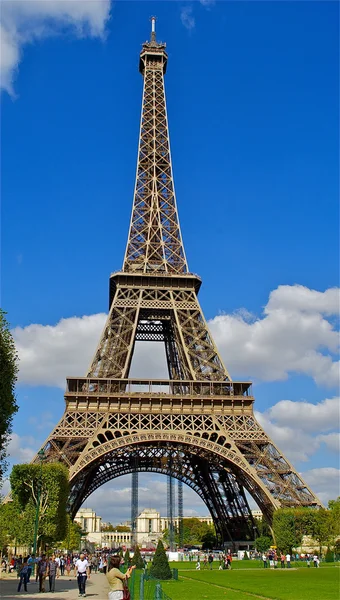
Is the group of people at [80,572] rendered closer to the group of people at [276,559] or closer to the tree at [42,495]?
the tree at [42,495]

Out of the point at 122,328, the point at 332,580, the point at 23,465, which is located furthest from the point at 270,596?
the point at 122,328

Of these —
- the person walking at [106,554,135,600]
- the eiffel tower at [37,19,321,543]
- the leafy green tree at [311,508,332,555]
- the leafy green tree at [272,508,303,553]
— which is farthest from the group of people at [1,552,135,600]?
the leafy green tree at [311,508,332,555]

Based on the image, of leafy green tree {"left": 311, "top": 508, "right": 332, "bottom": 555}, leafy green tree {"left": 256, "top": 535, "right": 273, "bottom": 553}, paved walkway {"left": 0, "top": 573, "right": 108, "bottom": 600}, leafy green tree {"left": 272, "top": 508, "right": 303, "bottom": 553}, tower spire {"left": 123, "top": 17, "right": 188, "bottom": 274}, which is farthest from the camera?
tower spire {"left": 123, "top": 17, "right": 188, "bottom": 274}

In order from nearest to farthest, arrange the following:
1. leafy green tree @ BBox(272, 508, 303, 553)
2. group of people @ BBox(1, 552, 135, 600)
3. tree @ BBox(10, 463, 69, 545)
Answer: group of people @ BBox(1, 552, 135, 600), tree @ BBox(10, 463, 69, 545), leafy green tree @ BBox(272, 508, 303, 553)

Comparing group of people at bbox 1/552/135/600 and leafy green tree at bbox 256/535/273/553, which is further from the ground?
leafy green tree at bbox 256/535/273/553

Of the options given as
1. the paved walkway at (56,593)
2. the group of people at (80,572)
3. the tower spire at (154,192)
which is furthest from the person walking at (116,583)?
the tower spire at (154,192)

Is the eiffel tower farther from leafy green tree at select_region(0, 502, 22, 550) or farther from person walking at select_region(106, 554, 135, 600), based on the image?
person walking at select_region(106, 554, 135, 600)

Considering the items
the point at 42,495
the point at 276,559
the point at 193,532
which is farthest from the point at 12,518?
the point at 193,532
